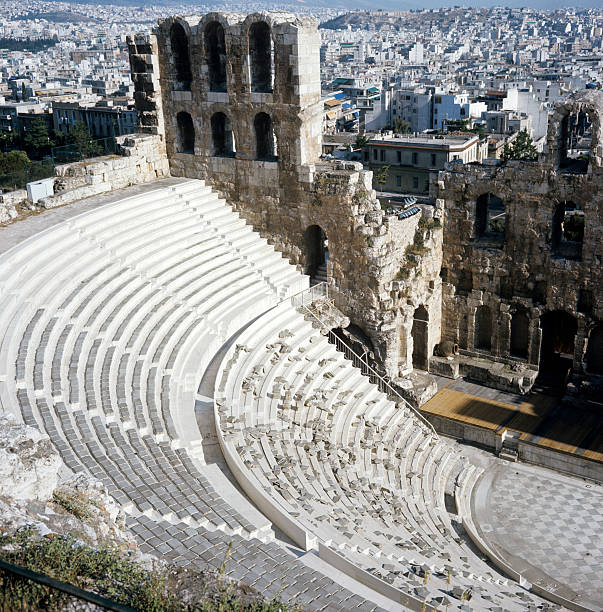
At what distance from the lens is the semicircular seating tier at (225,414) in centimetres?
1171

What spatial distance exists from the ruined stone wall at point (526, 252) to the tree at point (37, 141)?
57.9 meters

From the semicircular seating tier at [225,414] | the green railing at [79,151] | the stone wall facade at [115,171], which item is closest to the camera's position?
the semicircular seating tier at [225,414]

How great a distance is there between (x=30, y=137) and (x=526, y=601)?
71.2 metres

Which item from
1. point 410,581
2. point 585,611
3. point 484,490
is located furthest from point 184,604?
point 484,490

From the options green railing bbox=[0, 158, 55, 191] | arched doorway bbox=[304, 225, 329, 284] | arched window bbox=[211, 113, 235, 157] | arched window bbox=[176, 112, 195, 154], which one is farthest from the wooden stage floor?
green railing bbox=[0, 158, 55, 191]

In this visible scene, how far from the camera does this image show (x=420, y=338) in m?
24.9

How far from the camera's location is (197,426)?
15.6 meters

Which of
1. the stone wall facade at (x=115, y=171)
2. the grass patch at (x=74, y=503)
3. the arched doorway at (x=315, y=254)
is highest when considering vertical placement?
the stone wall facade at (x=115, y=171)

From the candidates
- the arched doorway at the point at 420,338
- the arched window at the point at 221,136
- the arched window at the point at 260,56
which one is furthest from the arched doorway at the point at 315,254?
the arched window at the point at 260,56

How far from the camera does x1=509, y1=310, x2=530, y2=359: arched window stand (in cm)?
2416

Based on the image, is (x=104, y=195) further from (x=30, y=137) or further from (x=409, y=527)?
(x=30, y=137)

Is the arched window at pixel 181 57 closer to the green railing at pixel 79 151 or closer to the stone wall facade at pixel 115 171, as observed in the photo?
the stone wall facade at pixel 115 171

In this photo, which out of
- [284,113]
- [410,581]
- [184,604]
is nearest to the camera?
[184,604]

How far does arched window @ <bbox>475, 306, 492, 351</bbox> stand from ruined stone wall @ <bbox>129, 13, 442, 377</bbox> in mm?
1364
